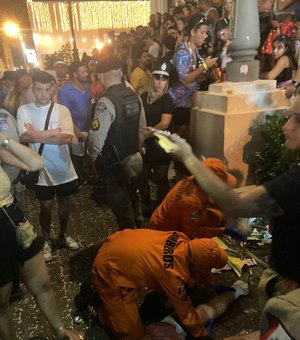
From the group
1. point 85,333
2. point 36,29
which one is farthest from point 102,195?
point 36,29

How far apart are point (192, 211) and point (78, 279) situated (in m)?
→ 1.48

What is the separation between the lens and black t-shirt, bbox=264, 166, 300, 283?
1392 millimetres

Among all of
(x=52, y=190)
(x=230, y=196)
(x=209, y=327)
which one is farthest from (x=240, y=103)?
(x=230, y=196)

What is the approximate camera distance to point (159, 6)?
48.5 feet

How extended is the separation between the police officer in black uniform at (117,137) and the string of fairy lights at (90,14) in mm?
24600

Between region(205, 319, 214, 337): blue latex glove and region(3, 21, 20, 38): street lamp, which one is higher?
region(3, 21, 20, 38): street lamp

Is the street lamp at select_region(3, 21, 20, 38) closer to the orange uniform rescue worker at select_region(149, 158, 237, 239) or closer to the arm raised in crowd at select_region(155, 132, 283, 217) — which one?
the orange uniform rescue worker at select_region(149, 158, 237, 239)

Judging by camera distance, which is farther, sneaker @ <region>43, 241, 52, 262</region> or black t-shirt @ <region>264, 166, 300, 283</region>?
sneaker @ <region>43, 241, 52, 262</region>

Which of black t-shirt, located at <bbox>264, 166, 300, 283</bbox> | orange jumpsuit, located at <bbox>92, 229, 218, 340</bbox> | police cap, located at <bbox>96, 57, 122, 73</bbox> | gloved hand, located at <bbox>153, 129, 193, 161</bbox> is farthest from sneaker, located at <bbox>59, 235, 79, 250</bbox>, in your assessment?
black t-shirt, located at <bbox>264, 166, 300, 283</bbox>

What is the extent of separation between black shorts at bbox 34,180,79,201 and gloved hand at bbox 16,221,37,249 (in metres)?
1.48

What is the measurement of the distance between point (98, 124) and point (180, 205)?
4.01 ft

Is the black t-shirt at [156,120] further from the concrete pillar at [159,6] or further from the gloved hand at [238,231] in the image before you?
the concrete pillar at [159,6]

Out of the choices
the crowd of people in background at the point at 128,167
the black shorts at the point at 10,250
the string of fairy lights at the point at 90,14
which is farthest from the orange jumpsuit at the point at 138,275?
the string of fairy lights at the point at 90,14

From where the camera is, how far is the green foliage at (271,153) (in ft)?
12.5
